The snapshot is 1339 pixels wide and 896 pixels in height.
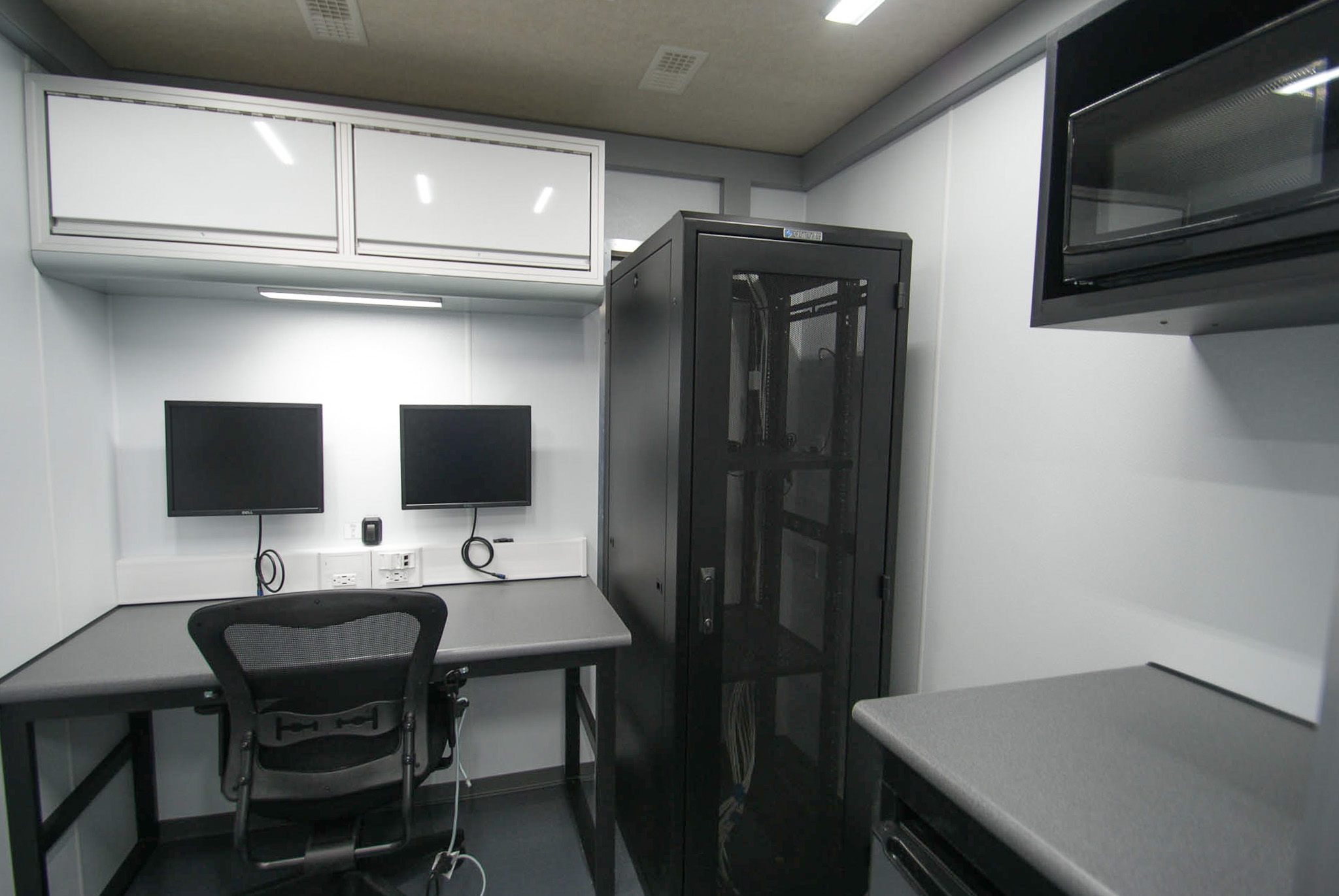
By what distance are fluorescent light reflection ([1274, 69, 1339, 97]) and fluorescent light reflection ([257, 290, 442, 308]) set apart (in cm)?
209

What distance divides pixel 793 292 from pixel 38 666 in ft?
7.33

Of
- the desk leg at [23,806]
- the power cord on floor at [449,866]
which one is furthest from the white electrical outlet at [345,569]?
the desk leg at [23,806]

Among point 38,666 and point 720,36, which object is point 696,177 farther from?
point 38,666

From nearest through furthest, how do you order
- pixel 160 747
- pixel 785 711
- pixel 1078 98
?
1. pixel 1078 98
2. pixel 785 711
3. pixel 160 747

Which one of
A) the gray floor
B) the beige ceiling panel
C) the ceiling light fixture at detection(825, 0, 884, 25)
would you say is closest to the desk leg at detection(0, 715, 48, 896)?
the gray floor

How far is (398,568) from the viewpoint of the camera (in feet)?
7.86

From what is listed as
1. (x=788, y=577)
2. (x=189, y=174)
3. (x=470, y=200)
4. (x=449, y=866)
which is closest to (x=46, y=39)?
(x=189, y=174)

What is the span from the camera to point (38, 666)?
1669 millimetres

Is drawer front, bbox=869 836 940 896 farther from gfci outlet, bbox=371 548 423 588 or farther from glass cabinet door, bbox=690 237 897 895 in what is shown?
gfci outlet, bbox=371 548 423 588

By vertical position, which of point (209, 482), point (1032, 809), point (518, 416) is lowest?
point (1032, 809)

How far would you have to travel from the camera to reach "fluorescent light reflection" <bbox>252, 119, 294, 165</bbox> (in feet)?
6.08

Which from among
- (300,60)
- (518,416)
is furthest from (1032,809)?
(300,60)

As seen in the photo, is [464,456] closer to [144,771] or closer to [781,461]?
[781,461]

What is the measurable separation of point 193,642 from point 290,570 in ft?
1.53
